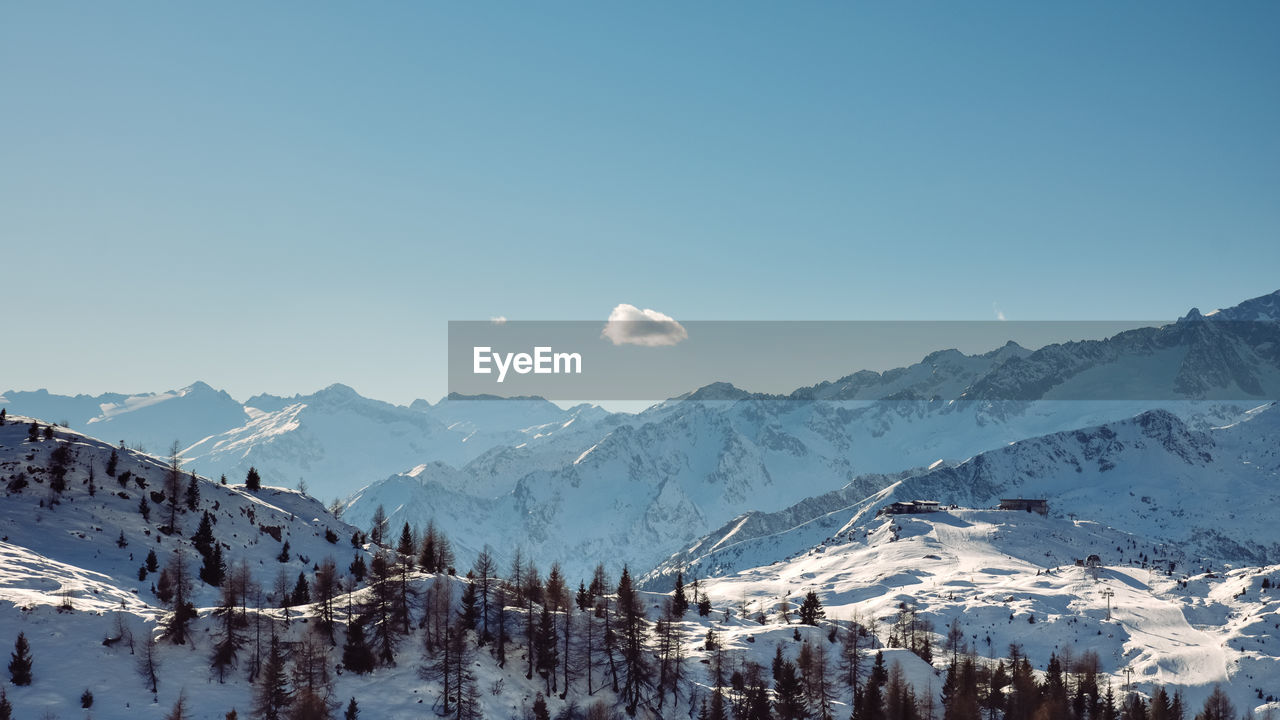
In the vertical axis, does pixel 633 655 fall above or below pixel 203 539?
below

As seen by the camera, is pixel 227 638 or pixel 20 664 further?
pixel 227 638

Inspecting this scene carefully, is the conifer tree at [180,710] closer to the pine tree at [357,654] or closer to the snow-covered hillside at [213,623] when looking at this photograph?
the snow-covered hillside at [213,623]

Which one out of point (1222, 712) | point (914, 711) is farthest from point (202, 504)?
point (1222, 712)

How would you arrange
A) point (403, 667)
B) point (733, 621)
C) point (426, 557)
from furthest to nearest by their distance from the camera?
point (733, 621), point (426, 557), point (403, 667)

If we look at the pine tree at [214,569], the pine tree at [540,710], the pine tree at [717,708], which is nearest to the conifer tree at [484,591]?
the pine tree at [540,710]

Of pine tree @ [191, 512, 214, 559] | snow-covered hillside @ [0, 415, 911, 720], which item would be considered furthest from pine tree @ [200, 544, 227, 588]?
pine tree @ [191, 512, 214, 559]

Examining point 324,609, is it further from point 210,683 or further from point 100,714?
point 100,714

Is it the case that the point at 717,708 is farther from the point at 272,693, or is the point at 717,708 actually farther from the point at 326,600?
the point at 272,693

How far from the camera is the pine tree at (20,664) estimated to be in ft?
279

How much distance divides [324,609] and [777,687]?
54071 mm

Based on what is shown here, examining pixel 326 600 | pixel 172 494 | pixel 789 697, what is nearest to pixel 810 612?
pixel 789 697

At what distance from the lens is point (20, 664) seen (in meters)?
85.3

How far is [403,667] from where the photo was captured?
107438 millimetres

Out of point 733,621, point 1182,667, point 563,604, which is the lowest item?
point 1182,667
